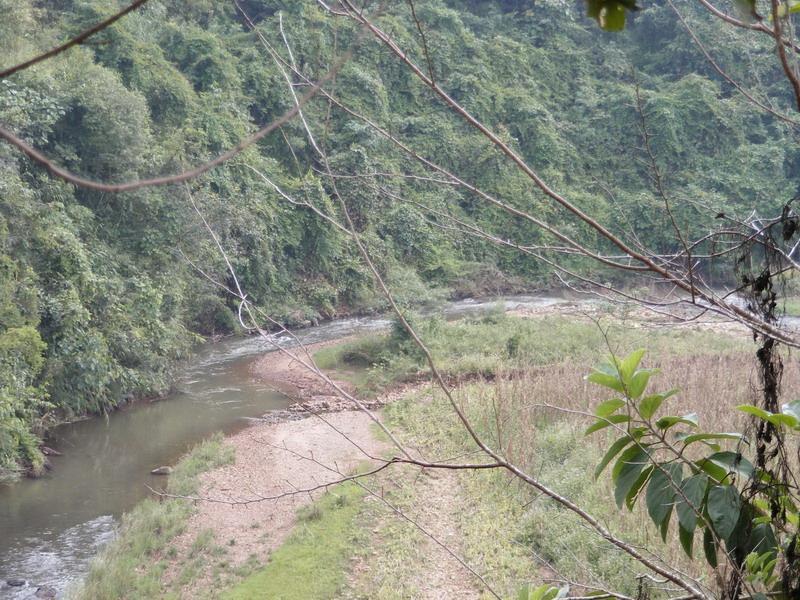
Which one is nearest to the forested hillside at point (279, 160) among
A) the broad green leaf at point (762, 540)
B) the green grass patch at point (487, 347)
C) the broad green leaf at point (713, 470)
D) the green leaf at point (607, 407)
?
the green grass patch at point (487, 347)

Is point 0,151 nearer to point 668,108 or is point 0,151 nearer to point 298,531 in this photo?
point 298,531

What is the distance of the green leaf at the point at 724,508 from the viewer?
1206 millimetres

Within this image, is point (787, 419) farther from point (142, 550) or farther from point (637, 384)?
point (142, 550)

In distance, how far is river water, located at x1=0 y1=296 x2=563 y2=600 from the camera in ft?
20.0

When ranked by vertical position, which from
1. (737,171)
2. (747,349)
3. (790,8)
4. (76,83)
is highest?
(76,83)

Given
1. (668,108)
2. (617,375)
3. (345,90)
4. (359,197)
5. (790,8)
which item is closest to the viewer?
(790,8)

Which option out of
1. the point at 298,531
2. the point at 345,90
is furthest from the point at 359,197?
the point at 298,531

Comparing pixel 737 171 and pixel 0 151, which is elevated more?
pixel 0 151

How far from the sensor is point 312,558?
590cm

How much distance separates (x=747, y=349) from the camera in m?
11.6

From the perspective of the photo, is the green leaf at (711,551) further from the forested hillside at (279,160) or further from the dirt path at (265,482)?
the dirt path at (265,482)

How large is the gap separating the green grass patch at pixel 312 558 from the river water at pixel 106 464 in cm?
143

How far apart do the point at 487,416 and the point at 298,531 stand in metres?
2.70

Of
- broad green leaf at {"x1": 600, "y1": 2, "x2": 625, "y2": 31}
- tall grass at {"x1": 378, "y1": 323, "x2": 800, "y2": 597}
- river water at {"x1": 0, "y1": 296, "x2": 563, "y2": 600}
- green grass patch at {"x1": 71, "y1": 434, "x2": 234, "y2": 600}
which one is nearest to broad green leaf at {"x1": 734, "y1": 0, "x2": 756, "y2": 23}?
broad green leaf at {"x1": 600, "y1": 2, "x2": 625, "y2": 31}
